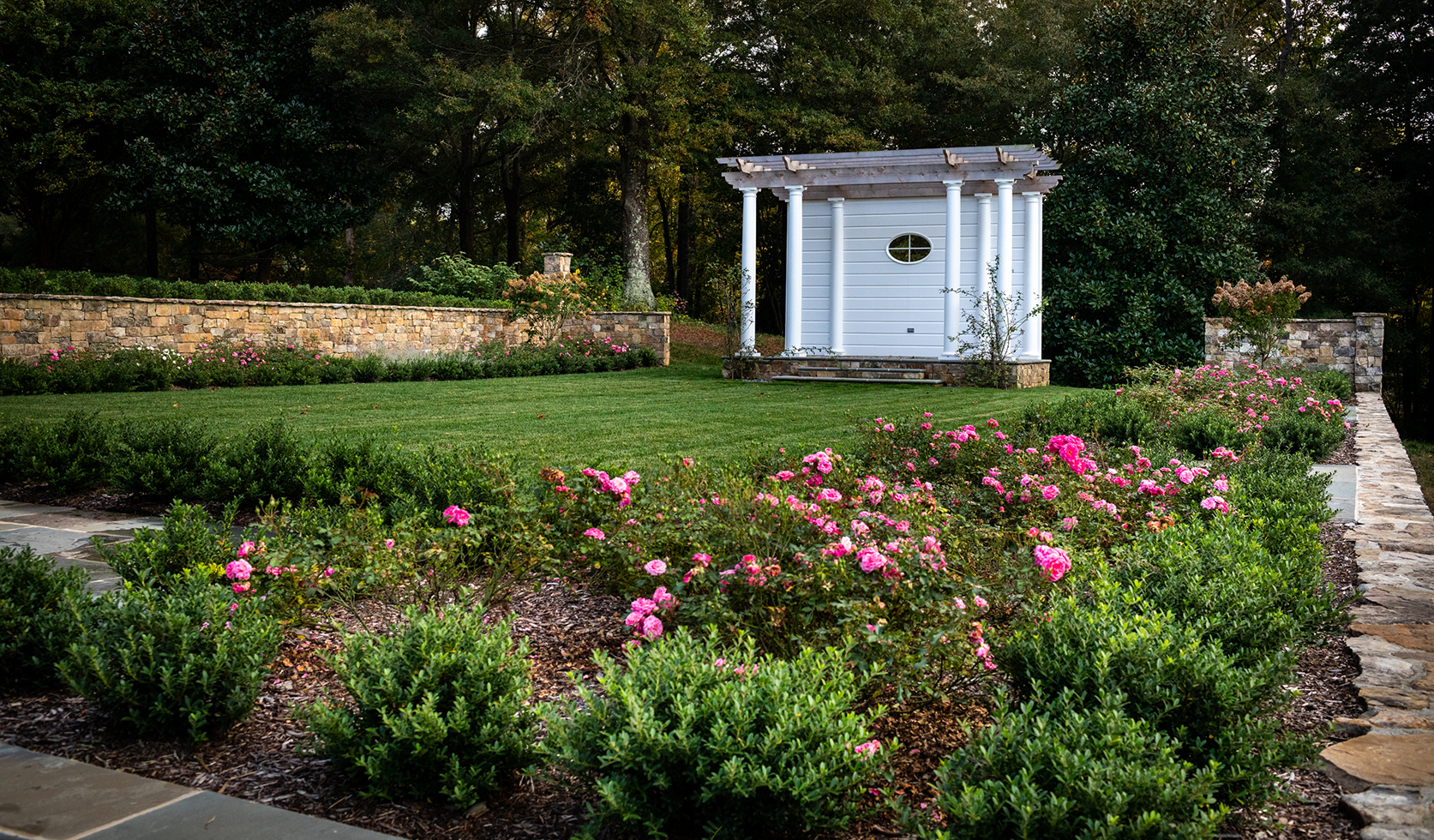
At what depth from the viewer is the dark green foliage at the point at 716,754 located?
172cm

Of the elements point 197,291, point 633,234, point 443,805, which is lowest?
point 443,805

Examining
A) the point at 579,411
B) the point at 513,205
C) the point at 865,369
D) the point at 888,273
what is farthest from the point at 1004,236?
the point at 513,205

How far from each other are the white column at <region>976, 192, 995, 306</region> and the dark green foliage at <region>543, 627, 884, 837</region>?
43.0ft

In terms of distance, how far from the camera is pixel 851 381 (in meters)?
13.4

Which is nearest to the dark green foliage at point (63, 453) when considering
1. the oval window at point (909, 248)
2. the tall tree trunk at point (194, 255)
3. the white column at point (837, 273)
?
the white column at point (837, 273)

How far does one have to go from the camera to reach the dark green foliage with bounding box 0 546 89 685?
2488 mm

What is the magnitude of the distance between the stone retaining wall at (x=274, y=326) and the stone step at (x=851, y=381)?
383cm

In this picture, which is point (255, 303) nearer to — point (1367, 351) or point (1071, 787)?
point (1071, 787)

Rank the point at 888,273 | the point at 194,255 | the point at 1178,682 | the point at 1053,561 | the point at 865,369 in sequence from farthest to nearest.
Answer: the point at 194,255
the point at 888,273
the point at 865,369
the point at 1053,561
the point at 1178,682

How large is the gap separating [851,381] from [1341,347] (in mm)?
7827

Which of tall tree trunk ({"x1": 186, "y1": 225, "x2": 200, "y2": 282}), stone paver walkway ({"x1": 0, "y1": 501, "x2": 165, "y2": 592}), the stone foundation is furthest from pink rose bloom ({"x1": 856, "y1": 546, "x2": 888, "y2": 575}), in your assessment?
tall tree trunk ({"x1": 186, "y1": 225, "x2": 200, "y2": 282})

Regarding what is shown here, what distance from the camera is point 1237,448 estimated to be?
6.53 m

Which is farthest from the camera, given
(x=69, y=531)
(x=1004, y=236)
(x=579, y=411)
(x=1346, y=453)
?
(x=1004, y=236)

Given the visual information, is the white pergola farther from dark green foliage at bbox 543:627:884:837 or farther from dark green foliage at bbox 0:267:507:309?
dark green foliage at bbox 543:627:884:837
